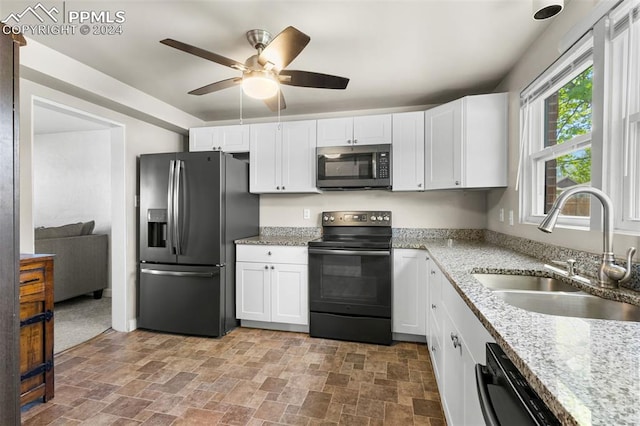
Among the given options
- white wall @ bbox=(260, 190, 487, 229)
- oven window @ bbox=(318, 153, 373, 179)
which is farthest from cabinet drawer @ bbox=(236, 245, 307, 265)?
oven window @ bbox=(318, 153, 373, 179)

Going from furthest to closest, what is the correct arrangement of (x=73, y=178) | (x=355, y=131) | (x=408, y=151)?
(x=73, y=178) → (x=355, y=131) → (x=408, y=151)

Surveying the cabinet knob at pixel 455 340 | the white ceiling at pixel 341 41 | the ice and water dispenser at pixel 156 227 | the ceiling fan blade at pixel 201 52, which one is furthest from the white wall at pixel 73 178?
the cabinet knob at pixel 455 340

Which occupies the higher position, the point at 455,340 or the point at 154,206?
the point at 154,206

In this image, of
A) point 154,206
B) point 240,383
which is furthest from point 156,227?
point 240,383

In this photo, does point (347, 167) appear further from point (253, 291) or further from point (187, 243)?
point (187, 243)

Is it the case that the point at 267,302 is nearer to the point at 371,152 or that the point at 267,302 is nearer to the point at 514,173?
the point at 371,152

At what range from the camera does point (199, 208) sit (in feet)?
9.48

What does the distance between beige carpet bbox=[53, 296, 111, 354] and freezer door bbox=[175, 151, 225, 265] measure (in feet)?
3.90

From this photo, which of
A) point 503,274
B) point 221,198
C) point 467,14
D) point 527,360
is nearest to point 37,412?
point 221,198

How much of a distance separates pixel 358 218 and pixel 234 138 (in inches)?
66.0

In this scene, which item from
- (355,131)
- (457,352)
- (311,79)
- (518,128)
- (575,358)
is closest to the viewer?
(575,358)

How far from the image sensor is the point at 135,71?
8.11 feet

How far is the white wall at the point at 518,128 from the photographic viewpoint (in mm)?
1474

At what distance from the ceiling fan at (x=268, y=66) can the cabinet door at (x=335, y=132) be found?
1094 mm
